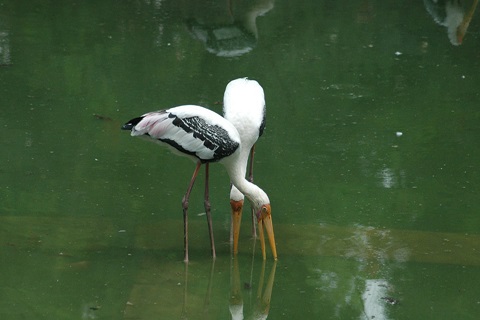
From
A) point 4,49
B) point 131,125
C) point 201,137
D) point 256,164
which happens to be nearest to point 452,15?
point 256,164

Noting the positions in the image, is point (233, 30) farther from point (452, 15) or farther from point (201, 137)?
point (201, 137)

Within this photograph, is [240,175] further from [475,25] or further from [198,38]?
[475,25]

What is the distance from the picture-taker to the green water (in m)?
5.55

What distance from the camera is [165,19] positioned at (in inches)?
416

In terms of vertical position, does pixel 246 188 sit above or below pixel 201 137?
below

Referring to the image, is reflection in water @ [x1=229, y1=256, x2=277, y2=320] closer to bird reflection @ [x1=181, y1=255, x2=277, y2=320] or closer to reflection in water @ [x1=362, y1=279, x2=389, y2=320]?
bird reflection @ [x1=181, y1=255, x2=277, y2=320]

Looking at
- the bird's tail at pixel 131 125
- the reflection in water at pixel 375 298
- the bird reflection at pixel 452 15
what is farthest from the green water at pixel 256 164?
the bird's tail at pixel 131 125

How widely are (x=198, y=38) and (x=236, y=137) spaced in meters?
4.38

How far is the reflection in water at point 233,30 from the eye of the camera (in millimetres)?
9641

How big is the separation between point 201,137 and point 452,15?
610 cm

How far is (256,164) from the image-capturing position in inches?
285

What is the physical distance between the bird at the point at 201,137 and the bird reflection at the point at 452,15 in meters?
4.89

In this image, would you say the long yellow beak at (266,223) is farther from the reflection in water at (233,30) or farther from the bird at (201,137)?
the reflection in water at (233,30)

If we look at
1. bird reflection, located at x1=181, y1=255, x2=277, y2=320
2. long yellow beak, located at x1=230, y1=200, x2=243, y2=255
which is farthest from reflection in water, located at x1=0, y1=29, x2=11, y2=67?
bird reflection, located at x1=181, y1=255, x2=277, y2=320
